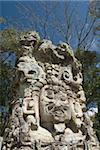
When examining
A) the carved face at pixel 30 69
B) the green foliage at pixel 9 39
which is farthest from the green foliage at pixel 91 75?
the carved face at pixel 30 69

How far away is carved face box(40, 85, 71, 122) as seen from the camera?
4215mm

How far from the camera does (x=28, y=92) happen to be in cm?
433

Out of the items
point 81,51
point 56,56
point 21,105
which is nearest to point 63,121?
point 21,105

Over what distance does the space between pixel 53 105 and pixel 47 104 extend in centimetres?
10

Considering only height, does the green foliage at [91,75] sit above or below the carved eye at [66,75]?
above

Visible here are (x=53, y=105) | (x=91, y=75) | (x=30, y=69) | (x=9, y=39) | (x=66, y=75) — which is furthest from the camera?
(x=9, y=39)

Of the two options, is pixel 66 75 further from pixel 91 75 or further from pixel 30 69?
pixel 91 75

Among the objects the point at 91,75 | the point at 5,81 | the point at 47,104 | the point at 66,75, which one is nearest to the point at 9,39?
the point at 5,81

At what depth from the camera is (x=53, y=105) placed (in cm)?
426

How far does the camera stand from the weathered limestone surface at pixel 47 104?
3936 mm

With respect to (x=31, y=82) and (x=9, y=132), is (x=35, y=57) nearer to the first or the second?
(x=31, y=82)

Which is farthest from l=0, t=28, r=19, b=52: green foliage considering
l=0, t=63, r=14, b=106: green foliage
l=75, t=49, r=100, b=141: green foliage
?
l=75, t=49, r=100, b=141: green foliage

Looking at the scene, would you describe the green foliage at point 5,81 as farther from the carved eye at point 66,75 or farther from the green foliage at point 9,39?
the carved eye at point 66,75

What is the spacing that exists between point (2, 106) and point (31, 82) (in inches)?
284
